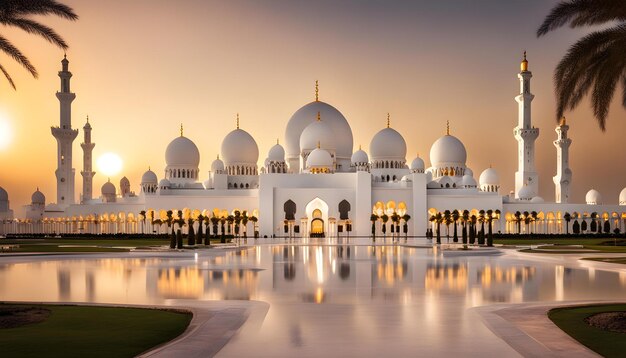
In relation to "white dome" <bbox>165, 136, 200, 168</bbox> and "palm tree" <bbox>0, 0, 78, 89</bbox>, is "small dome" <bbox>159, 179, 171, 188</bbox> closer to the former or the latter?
"white dome" <bbox>165, 136, 200, 168</bbox>

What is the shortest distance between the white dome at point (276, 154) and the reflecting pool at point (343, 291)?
5454 centimetres

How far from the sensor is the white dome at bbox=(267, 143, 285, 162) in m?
81.6

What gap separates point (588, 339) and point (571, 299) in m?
4.88

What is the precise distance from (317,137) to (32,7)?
63.7 metres

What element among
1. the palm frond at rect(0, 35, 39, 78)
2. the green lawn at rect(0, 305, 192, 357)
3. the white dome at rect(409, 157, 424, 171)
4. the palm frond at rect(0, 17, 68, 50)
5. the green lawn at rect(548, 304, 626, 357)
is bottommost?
the green lawn at rect(548, 304, 626, 357)

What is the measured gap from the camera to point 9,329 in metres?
10.6

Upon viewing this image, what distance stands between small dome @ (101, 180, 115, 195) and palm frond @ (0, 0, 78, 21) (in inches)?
3048

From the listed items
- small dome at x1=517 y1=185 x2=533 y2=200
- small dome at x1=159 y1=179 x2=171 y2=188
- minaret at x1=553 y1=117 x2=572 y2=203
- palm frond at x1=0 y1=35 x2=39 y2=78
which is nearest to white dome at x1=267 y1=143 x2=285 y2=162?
small dome at x1=159 y1=179 x2=171 y2=188

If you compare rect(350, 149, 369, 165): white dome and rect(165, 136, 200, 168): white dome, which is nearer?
rect(350, 149, 369, 165): white dome

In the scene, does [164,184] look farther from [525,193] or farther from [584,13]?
[584,13]

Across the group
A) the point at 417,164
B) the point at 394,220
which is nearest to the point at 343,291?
the point at 394,220

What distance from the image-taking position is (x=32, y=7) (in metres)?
14.3

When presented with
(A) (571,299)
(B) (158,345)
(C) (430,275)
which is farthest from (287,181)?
(B) (158,345)

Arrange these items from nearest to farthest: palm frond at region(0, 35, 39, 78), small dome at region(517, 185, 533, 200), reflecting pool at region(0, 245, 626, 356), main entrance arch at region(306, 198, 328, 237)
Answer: reflecting pool at region(0, 245, 626, 356)
palm frond at region(0, 35, 39, 78)
main entrance arch at region(306, 198, 328, 237)
small dome at region(517, 185, 533, 200)
